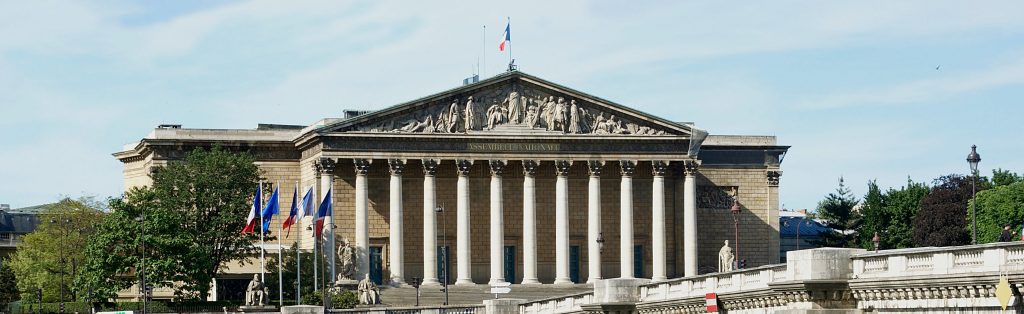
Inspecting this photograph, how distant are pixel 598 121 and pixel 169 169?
24177 mm

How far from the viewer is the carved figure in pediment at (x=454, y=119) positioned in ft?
388

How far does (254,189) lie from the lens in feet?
376

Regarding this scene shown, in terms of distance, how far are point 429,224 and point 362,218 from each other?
3.89 m

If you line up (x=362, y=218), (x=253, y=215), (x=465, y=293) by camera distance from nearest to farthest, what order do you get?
1. (x=253, y=215)
2. (x=465, y=293)
3. (x=362, y=218)

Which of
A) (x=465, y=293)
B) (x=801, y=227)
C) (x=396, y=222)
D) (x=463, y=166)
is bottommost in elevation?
(x=465, y=293)

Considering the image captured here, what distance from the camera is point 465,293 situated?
115 m

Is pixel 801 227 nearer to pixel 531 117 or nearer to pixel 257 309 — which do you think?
pixel 531 117

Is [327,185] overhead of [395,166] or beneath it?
beneath

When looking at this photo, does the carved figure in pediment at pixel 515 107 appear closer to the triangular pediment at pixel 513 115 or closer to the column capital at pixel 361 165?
the triangular pediment at pixel 513 115

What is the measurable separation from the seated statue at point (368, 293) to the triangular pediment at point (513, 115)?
10.8m

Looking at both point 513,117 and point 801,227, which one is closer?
point 513,117

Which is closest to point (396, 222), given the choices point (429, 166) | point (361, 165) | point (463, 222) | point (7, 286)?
point (429, 166)

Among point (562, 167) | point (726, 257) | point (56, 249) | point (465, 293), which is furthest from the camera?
point (56, 249)

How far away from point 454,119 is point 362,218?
7439 mm
